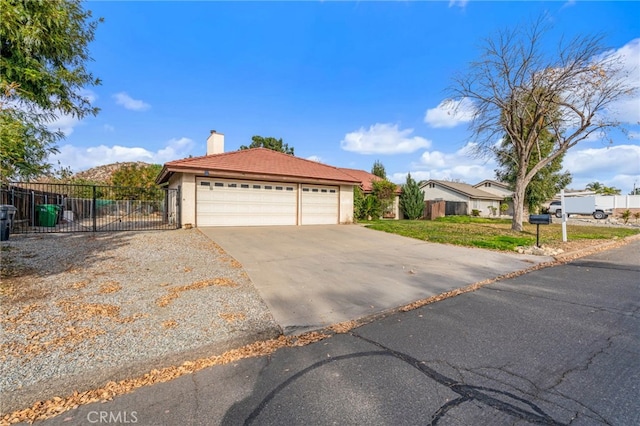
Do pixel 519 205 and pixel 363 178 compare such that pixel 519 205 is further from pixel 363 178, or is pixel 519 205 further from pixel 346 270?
pixel 363 178

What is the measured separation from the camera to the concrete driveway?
4.40 metres

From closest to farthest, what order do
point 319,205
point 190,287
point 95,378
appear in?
1. point 95,378
2. point 190,287
3. point 319,205

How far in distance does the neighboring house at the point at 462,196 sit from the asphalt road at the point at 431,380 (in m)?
30.2

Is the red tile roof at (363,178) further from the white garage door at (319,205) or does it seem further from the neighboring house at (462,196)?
the neighboring house at (462,196)

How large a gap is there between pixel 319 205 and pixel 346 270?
9879mm

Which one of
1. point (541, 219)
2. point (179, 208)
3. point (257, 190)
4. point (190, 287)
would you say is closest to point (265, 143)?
point (257, 190)

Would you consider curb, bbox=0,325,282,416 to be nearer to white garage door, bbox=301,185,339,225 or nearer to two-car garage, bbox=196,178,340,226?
two-car garage, bbox=196,178,340,226

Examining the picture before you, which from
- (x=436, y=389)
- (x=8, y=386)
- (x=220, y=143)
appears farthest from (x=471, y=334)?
(x=220, y=143)

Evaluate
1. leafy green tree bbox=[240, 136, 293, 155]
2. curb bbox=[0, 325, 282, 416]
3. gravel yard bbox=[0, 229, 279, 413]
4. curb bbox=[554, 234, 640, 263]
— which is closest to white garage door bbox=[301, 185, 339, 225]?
gravel yard bbox=[0, 229, 279, 413]

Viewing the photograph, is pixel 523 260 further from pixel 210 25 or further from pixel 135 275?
pixel 210 25

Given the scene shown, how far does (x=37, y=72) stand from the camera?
461 centimetres

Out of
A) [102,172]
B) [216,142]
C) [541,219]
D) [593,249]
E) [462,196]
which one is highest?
[102,172]

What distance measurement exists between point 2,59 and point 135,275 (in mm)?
3901

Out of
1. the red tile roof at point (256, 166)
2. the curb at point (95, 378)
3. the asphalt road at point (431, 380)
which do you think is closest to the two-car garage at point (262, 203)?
the red tile roof at point (256, 166)
